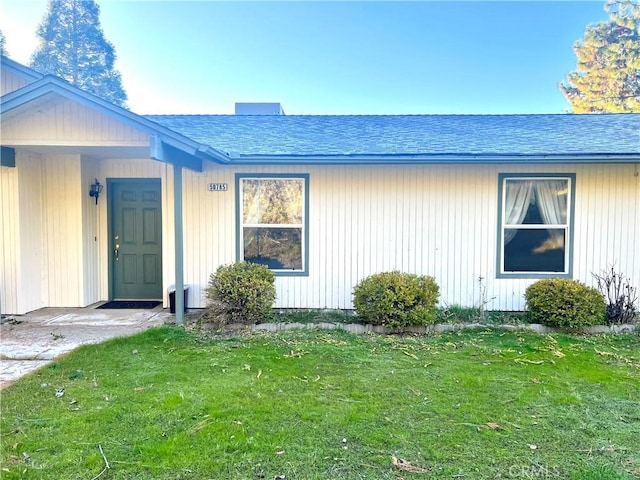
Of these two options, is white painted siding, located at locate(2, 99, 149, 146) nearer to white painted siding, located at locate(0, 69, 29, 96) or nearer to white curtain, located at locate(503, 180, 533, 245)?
white painted siding, located at locate(0, 69, 29, 96)

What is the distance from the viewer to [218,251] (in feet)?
22.8

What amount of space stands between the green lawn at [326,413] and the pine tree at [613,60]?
66.1ft

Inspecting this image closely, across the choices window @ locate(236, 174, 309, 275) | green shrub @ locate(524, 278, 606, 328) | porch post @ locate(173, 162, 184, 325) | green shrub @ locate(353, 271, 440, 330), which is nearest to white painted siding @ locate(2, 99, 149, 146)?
porch post @ locate(173, 162, 184, 325)

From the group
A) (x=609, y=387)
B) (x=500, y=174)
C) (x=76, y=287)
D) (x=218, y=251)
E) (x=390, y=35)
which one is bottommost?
(x=609, y=387)

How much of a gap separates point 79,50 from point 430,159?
27618 mm

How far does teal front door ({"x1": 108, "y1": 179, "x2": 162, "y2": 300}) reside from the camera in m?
7.46

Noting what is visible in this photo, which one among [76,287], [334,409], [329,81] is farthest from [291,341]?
[329,81]

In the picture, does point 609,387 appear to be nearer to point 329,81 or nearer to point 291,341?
point 291,341

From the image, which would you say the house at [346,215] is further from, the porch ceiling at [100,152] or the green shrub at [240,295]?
the green shrub at [240,295]

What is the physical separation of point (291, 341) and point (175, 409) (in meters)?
2.16

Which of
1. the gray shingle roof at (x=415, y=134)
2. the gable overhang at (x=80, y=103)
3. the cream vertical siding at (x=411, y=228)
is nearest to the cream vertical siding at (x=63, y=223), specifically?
the gable overhang at (x=80, y=103)

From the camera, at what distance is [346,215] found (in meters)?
6.84

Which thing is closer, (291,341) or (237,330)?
(291,341)

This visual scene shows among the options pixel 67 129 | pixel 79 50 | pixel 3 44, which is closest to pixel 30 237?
pixel 67 129
